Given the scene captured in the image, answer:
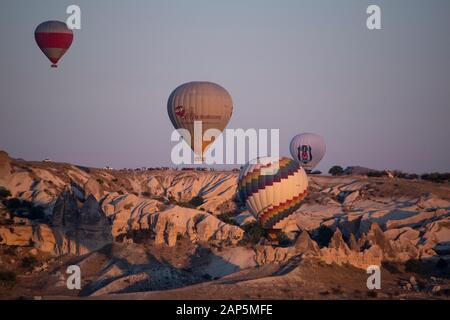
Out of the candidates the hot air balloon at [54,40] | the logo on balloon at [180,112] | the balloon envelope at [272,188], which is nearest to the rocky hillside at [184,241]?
the balloon envelope at [272,188]

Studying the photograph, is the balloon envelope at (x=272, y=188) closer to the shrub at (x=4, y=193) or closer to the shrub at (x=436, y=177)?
the shrub at (x=4, y=193)

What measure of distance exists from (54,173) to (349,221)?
2577 cm

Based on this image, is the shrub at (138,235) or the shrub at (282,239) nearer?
the shrub at (138,235)

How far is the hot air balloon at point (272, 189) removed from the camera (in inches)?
3135

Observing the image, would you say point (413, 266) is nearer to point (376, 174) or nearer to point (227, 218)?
point (227, 218)

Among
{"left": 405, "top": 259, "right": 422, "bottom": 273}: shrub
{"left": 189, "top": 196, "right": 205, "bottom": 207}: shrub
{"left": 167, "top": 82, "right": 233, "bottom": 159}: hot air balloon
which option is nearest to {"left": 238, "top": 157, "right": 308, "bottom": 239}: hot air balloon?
{"left": 405, "top": 259, "right": 422, "bottom": 273}: shrub

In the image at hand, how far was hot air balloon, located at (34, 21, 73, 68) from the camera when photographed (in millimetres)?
92375

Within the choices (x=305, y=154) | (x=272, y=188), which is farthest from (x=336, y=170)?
(x=272, y=188)

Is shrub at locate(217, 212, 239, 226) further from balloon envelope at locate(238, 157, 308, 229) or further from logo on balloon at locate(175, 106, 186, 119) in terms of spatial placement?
balloon envelope at locate(238, 157, 308, 229)

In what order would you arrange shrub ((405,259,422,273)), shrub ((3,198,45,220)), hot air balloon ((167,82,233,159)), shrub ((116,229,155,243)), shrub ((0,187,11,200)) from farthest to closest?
shrub ((0,187,11,200)) < hot air balloon ((167,82,233,159)) < shrub ((3,198,45,220)) < shrub ((116,229,155,243)) < shrub ((405,259,422,273))

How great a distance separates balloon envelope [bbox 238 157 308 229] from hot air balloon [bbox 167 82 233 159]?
10886 millimetres

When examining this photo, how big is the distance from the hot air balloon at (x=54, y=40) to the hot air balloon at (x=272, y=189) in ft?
59.7
